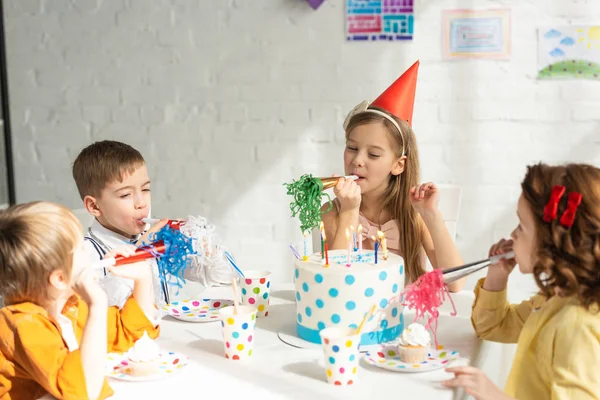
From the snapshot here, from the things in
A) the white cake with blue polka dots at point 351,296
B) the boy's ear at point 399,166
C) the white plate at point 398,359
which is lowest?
the white plate at point 398,359

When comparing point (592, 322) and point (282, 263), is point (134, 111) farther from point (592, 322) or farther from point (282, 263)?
point (592, 322)

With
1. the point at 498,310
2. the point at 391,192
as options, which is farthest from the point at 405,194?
the point at 498,310

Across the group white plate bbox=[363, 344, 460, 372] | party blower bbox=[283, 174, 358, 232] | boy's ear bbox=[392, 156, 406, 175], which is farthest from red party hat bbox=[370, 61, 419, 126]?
white plate bbox=[363, 344, 460, 372]

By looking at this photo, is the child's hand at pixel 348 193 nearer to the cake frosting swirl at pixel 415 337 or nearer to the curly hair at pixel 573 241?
the cake frosting swirl at pixel 415 337

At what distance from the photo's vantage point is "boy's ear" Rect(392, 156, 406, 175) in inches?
84.2

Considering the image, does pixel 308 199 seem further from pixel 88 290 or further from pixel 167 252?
pixel 88 290

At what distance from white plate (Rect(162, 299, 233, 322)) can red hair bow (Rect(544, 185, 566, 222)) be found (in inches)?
30.0

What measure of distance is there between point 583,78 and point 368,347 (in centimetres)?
200

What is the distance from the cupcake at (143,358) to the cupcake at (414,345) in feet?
1.46

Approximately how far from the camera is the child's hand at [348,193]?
6.41 feet

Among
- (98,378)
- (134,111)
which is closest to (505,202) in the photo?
(134,111)

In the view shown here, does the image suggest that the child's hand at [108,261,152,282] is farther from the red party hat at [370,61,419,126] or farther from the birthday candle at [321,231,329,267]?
the red party hat at [370,61,419,126]

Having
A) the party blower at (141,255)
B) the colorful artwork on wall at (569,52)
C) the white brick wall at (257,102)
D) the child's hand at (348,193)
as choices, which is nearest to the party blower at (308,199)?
the child's hand at (348,193)

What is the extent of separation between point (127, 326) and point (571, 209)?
0.85m
